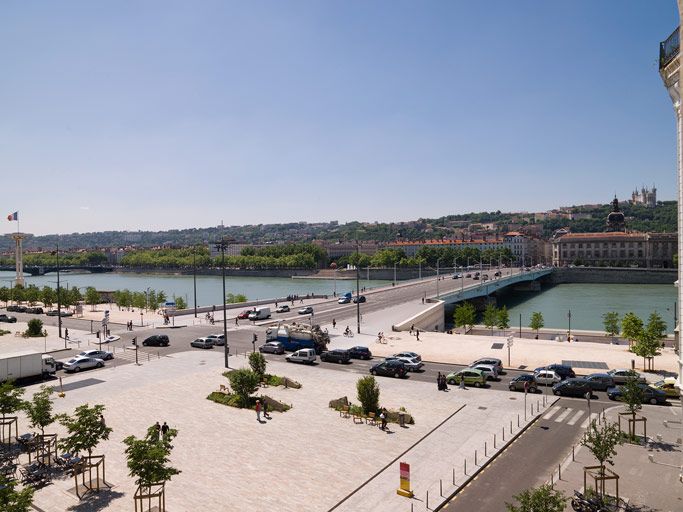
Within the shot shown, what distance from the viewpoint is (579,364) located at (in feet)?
100

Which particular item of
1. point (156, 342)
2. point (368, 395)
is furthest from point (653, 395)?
point (156, 342)

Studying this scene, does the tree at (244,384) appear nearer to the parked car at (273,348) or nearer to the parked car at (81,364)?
the parked car at (273,348)

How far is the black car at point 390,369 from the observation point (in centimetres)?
2813

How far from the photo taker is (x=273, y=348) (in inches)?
1357

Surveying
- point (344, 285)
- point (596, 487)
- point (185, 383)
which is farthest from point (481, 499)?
point (344, 285)

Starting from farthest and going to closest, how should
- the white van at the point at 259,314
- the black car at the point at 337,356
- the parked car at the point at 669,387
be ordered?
the white van at the point at 259,314, the black car at the point at 337,356, the parked car at the point at 669,387

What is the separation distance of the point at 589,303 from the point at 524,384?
2748 inches

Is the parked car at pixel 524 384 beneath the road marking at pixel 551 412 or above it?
above

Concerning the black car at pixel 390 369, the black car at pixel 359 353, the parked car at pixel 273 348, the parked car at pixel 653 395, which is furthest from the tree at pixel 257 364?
the parked car at pixel 653 395

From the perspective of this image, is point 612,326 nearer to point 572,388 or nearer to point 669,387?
point 669,387

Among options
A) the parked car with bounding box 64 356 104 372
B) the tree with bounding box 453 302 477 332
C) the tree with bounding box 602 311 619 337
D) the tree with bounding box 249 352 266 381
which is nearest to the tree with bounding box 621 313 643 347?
the tree with bounding box 602 311 619 337

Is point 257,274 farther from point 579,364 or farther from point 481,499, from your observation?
point 481,499

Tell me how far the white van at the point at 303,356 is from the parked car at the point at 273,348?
248 cm

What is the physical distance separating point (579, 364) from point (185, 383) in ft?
73.2
